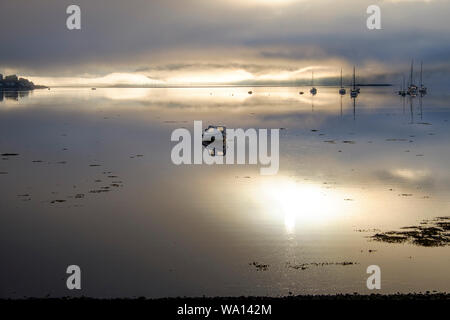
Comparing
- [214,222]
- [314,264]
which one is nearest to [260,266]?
[314,264]

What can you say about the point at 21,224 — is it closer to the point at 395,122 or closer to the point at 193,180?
the point at 193,180

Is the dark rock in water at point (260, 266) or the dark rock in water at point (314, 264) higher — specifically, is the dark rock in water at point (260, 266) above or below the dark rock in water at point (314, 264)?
below

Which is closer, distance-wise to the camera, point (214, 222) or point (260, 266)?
point (260, 266)

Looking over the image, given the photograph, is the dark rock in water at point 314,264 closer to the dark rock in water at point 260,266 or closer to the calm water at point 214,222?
the calm water at point 214,222

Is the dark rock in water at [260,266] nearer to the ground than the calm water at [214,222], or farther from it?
nearer to the ground

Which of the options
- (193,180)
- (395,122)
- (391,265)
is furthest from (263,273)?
(395,122)

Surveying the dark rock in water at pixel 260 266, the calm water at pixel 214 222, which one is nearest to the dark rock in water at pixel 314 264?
the calm water at pixel 214 222

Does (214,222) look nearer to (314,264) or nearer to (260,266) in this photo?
(260,266)

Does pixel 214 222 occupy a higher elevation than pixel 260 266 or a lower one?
higher

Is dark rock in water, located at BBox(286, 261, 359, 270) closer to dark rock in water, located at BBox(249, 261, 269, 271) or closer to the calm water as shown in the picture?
the calm water

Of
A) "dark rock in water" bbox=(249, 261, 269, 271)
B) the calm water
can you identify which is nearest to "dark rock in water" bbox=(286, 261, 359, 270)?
the calm water

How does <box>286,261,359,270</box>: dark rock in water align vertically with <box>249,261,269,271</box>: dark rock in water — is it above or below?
above

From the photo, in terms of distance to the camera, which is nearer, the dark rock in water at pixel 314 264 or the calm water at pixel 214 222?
the calm water at pixel 214 222
